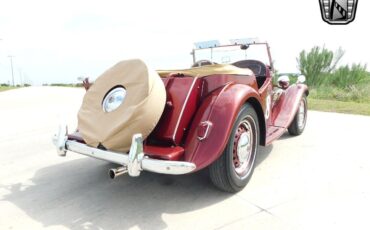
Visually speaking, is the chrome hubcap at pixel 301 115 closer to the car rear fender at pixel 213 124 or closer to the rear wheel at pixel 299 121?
the rear wheel at pixel 299 121

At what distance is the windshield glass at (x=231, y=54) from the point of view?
5.09 meters

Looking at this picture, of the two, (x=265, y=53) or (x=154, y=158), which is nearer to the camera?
(x=154, y=158)

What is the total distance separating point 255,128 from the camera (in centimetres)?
350

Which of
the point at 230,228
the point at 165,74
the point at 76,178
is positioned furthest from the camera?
Result: the point at 76,178

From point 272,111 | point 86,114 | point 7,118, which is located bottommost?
point 7,118

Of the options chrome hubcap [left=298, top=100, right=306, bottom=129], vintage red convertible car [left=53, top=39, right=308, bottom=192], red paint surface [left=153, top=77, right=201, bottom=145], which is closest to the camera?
vintage red convertible car [left=53, top=39, right=308, bottom=192]

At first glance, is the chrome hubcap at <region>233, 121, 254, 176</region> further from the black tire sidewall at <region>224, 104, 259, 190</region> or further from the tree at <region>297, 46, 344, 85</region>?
the tree at <region>297, 46, 344, 85</region>

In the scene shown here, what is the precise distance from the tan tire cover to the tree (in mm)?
15743

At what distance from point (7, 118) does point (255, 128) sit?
7.54 meters

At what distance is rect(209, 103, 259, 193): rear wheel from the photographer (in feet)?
9.91

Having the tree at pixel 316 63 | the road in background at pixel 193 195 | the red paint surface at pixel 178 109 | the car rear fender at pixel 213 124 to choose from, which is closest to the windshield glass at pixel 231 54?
the road in background at pixel 193 195

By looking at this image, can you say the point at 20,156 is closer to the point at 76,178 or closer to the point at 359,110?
the point at 76,178

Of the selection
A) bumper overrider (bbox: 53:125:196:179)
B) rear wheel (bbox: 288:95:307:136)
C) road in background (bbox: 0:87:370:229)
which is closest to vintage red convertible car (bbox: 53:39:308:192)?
bumper overrider (bbox: 53:125:196:179)

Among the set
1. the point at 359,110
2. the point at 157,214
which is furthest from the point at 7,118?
the point at 359,110
